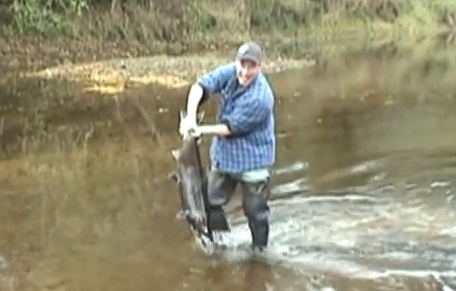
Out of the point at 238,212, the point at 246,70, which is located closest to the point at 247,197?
the point at 246,70

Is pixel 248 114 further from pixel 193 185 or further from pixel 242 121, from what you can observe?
pixel 193 185

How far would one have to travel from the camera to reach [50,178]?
1024cm

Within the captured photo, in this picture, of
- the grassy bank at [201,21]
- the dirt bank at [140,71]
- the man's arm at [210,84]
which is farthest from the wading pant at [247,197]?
the grassy bank at [201,21]

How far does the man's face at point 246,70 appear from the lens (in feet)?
22.6

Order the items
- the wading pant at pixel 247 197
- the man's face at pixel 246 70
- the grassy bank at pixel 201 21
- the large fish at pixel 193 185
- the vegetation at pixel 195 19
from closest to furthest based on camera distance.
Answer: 1. the man's face at pixel 246 70
2. the wading pant at pixel 247 197
3. the large fish at pixel 193 185
4. the vegetation at pixel 195 19
5. the grassy bank at pixel 201 21

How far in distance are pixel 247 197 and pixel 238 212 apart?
4.84 feet

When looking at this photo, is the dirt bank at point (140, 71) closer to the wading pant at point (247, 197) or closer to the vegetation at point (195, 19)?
the vegetation at point (195, 19)

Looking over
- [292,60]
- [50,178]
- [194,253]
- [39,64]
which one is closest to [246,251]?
[194,253]

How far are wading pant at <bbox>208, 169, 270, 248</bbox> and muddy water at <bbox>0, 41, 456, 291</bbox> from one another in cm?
24

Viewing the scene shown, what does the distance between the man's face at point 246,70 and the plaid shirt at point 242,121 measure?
56 millimetres

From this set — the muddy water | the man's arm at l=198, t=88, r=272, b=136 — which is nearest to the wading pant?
the muddy water

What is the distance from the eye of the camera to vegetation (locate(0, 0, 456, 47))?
1065 inches

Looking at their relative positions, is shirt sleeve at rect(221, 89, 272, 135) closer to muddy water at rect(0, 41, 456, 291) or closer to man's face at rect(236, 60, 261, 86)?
man's face at rect(236, 60, 261, 86)

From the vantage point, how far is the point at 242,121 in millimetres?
6957
